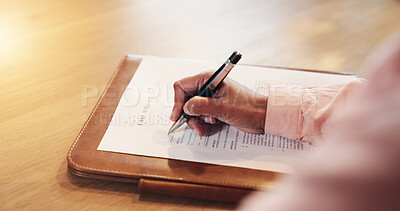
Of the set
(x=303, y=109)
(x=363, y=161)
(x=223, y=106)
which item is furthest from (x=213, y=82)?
(x=363, y=161)

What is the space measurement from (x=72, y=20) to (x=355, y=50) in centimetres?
93

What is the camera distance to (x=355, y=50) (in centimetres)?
110

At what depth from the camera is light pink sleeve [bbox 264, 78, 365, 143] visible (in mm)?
708

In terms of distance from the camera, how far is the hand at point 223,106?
731 millimetres

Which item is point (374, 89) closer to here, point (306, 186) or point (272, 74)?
point (306, 186)

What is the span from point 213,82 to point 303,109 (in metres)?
0.20

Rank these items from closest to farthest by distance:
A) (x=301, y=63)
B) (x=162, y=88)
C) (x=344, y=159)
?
1. (x=344, y=159)
2. (x=162, y=88)
3. (x=301, y=63)

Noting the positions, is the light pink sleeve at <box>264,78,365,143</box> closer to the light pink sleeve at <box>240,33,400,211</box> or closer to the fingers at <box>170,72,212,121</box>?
the fingers at <box>170,72,212,121</box>

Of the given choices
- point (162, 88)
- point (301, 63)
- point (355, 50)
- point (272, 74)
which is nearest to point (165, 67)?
point (162, 88)

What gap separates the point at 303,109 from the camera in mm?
747

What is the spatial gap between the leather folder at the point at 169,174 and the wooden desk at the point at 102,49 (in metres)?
0.02

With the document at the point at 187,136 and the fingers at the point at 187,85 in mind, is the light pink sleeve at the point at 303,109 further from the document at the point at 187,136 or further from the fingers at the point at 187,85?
the fingers at the point at 187,85

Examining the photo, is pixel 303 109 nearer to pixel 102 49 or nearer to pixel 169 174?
pixel 169 174

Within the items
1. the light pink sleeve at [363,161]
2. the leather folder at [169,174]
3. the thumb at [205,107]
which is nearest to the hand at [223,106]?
the thumb at [205,107]
